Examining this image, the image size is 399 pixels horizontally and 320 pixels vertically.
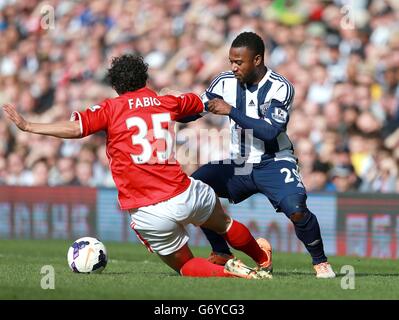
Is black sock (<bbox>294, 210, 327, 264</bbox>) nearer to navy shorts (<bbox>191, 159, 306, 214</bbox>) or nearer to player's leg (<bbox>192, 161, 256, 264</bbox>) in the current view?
navy shorts (<bbox>191, 159, 306, 214</bbox>)

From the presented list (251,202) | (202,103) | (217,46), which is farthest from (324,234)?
(202,103)

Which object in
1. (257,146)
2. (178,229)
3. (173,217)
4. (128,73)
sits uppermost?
(128,73)

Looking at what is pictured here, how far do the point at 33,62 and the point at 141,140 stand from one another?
12977 mm

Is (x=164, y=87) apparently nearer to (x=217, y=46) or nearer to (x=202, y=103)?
(x=217, y=46)

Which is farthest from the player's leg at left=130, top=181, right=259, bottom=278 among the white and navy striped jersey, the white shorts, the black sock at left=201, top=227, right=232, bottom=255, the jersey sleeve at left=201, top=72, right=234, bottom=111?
the jersey sleeve at left=201, top=72, right=234, bottom=111

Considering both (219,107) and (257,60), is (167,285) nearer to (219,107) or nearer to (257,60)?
(219,107)

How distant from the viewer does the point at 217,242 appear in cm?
1054

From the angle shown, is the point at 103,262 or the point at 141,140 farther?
the point at 103,262

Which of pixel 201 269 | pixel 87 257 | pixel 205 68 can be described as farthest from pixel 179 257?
pixel 205 68

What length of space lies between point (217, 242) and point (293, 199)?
3.64ft

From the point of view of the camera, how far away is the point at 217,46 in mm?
18891

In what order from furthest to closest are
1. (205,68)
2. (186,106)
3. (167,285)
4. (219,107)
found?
(205,68) < (219,107) < (186,106) < (167,285)

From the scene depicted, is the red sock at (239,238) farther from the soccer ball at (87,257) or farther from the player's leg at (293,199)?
the soccer ball at (87,257)

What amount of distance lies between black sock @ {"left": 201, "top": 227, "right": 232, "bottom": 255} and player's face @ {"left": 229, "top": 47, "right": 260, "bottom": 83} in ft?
5.27
